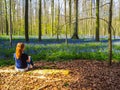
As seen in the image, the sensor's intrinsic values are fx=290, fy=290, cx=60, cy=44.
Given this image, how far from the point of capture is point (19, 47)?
398 inches

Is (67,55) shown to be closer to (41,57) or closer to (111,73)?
(41,57)

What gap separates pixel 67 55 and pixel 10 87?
22.1 feet

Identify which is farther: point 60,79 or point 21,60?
point 21,60

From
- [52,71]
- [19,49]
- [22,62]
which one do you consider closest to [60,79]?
[52,71]

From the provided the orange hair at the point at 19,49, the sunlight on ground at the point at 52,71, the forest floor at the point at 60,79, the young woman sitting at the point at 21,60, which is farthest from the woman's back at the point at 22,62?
the sunlight on ground at the point at 52,71

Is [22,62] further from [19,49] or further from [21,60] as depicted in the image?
[19,49]

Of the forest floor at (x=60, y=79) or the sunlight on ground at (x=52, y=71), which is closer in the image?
the forest floor at (x=60, y=79)

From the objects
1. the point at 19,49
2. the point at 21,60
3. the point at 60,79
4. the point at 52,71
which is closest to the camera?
the point at 60,79

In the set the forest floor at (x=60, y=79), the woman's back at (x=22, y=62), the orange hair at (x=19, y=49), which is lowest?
the forest floor at (x=60, y=79)

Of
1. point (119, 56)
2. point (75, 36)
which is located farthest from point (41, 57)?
point (75, 36)

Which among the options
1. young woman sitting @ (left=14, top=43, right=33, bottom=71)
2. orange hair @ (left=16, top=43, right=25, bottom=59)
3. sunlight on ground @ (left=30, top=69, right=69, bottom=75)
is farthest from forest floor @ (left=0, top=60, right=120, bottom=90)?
orange hair @ (left=16, top=43, right=25, bottom=59)

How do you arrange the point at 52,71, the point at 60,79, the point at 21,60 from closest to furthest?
the point at 60,79
the point at 52,71
the point at 21,60

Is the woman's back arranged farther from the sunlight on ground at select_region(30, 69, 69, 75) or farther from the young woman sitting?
the sunlight on ground at select_region(30, 69, 69, 75)

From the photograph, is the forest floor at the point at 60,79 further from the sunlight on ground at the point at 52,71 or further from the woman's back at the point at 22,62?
the woman's back at the point at 22,62
